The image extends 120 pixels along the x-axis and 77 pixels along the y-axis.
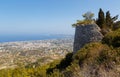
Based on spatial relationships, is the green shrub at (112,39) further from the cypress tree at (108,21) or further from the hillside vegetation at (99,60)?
the cypress tree at (108,21)

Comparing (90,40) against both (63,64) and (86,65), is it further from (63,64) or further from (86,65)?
(63,64)

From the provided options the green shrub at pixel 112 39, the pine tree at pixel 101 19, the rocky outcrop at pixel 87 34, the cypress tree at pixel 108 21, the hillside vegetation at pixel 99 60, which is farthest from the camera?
the cypress tree at pixel 108 21

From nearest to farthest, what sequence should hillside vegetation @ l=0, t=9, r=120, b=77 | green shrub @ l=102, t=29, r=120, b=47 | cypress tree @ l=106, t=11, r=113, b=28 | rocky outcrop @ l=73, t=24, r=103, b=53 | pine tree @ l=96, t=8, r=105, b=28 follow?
1. hillside vegetation @ l=0, t=9, r=120, b=77
2. green shrub @ l=102, t=29, r=120, b=47
3. rocky outcrop @ l=73, t=24, r=103, b=53
4. pine tree @ l=96, t=8, r=105, b=28
5. cypress tree @ l=106, t=11, r=113, b=28

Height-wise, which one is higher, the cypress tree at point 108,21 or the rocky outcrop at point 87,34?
the cypress tree at point 108,21

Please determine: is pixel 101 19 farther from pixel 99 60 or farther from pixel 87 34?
pixel 99 60

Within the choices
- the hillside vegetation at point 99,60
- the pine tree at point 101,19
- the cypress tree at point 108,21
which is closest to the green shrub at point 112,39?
the hillside vegetation at point 99,60

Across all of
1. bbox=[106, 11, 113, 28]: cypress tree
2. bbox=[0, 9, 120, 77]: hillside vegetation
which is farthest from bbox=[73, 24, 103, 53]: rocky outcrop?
bbox=[106, 11, 113, 28]: cypress tree

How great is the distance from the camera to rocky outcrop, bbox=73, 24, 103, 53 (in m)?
14.4

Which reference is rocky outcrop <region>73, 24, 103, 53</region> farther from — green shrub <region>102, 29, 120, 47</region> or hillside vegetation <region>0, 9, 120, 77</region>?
green shrub <region>102, 29, 120, 47</region>

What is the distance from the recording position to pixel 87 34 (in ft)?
47.8

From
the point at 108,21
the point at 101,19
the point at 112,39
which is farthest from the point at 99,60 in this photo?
the point at 108,21

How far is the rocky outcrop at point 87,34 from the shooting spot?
14.4 m

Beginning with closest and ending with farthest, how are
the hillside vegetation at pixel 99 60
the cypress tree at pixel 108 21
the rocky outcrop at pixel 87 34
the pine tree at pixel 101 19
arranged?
the hillside vegetation at pixel 99 60
the rocky outcrop at pixel 87 34
the pine tree at pixel 101 19
the cypress tree at pixel 108 21

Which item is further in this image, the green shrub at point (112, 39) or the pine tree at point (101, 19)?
the pine tree at point (101, 19)
